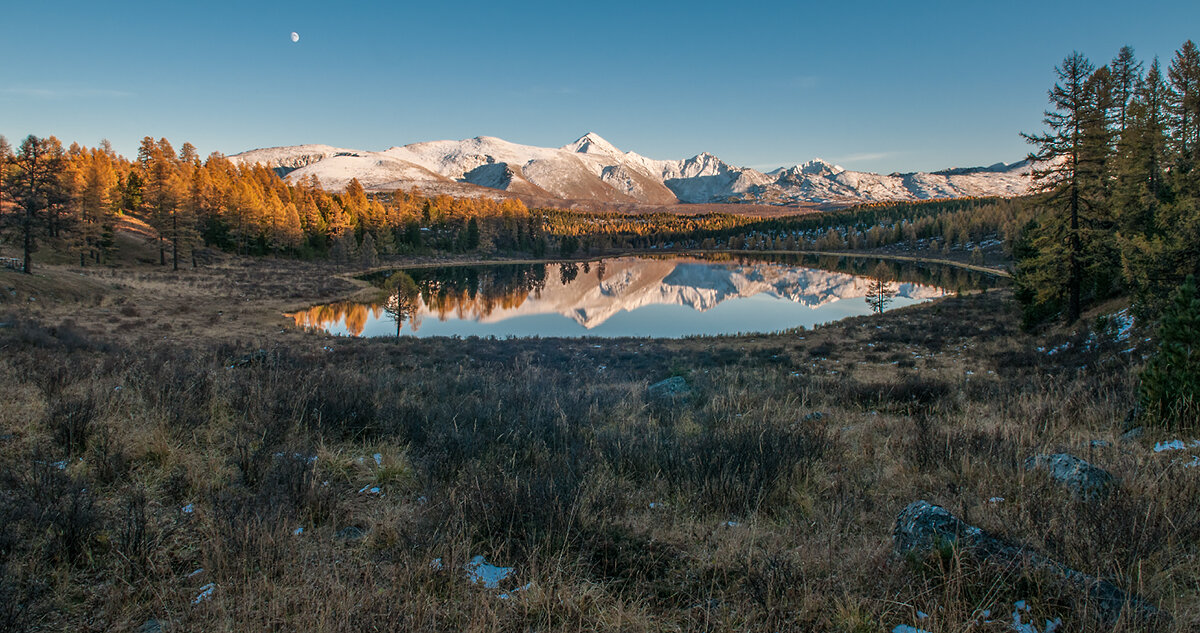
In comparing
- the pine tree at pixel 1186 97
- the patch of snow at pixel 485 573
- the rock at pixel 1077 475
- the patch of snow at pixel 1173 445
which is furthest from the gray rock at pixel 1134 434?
the pine tree at pixel 1186 97

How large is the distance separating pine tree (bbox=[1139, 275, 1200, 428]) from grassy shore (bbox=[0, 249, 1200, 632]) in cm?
49

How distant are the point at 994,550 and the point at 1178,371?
15.2 ft

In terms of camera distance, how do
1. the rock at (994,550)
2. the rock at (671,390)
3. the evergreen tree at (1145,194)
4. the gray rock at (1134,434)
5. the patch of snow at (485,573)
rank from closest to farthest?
the rock at (994,550) → the patch of snow at (485,573) → the gray rock at (1134,434) → the rock at (671,390) → the evergreen tree at (1145,194)

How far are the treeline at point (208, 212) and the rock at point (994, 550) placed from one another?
149 ft

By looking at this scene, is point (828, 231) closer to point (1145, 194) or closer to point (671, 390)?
point (1145, 194)

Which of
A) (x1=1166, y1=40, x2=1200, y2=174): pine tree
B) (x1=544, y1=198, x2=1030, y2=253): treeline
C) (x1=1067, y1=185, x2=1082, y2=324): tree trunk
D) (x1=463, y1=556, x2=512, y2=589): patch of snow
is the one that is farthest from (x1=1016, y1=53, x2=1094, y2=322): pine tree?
(x1=544, y1=198, x2=1030, y2=253): treeline

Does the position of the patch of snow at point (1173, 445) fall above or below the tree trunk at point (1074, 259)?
below

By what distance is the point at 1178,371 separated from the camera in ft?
17.0

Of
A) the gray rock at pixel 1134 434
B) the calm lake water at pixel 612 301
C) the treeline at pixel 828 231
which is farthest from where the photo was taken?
the treeline at pixel 828 231

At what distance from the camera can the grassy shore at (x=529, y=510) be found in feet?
7.70

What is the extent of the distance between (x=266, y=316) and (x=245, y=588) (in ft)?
120

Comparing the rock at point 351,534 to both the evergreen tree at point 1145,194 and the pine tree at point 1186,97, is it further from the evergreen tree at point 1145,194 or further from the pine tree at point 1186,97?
the pine tree at point 1186,97

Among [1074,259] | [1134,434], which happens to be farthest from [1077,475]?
[1074,259]

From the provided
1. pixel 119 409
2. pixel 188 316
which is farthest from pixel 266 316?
pixel 119 409
